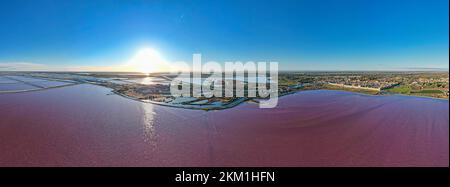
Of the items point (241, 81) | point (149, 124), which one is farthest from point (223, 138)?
point (241, 81)

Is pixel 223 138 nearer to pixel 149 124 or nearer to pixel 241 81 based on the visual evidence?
pixel 149 124

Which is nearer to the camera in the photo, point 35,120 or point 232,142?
point 232,142

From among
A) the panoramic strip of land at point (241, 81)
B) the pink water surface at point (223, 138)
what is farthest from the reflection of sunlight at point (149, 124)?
the panoramic strip of land at point (241, 81)

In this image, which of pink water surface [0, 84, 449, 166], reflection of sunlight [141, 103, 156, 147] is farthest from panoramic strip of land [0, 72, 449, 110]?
pink water surface [0, 84, 449, 166]

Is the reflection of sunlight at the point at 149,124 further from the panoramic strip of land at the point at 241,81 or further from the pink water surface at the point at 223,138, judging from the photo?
the panoramic strip of land at the point at 241,81
